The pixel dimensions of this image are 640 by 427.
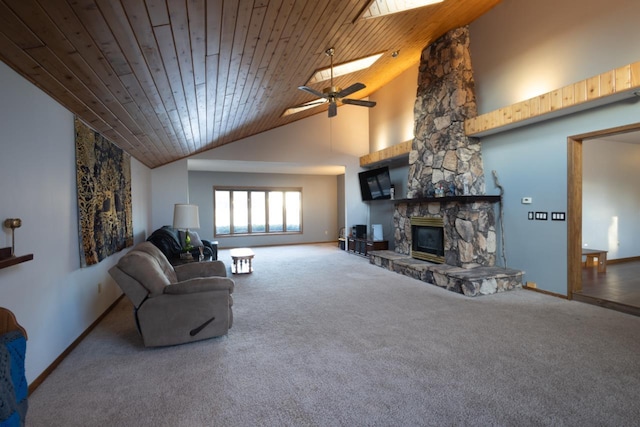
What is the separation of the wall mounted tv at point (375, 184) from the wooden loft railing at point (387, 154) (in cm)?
25

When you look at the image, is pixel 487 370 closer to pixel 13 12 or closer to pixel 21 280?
pixel 21 280

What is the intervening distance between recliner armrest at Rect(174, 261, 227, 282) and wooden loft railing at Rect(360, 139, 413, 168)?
184 inches

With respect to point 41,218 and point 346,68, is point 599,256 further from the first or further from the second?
point 41,218

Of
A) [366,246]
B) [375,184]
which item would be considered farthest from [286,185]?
[366,246]

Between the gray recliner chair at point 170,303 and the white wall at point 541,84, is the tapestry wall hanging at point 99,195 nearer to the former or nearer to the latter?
the gray recliner chair at point 170,303

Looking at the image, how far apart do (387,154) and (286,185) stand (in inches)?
166

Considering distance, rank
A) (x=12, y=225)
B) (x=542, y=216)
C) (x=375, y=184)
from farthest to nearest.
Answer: (x=375, y=184)
(x=542, y=216)
(x=12, y=225)

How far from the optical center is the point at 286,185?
10.8m

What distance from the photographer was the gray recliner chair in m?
2.82

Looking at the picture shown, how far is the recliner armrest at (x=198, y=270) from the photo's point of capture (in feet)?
12.6

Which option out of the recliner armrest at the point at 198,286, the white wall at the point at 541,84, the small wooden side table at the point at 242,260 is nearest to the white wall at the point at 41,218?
the recliner armrest at the point at 198,286

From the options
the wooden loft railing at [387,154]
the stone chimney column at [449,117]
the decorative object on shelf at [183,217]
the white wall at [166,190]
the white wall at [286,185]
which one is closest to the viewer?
the decorative object on shelf at [183,217]

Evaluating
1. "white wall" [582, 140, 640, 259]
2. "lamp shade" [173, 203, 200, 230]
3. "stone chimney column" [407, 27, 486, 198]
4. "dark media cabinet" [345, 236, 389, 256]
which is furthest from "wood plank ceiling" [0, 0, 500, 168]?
"dark media cabinet" [345, 236, 389, 256]

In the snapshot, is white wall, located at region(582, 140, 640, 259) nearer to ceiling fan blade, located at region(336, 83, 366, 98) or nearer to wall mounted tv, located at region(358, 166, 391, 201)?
wall mounted tv, located at region(358, 166, 391, 201)
